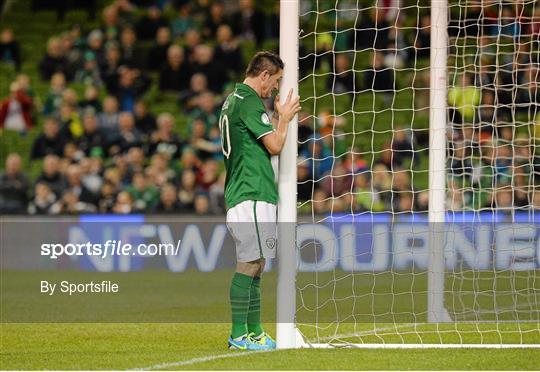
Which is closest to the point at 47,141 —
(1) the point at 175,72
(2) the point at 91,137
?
(2) the point at 91,137

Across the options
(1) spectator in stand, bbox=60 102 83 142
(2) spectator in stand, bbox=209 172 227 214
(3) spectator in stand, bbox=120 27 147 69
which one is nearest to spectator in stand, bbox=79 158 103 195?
(1) spectator in stand, bbox=60 102 83 142

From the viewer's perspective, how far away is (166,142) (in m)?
20.6

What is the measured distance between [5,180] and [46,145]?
4.34ft

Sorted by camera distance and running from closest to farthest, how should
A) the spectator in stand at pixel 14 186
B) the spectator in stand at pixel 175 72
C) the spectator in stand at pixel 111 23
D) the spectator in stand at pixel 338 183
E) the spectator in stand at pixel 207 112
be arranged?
the spectator in stand at pixel 338 183
the spectator in stand at pixel 14 186
the spectator in stand at pixel 207 112
the spectator in stand at pixel 175 72
the spectator in stand at pixel 111 23

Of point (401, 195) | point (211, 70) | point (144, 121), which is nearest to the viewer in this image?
point (401, 195)

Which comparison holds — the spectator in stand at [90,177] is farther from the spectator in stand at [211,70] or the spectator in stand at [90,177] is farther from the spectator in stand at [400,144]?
the spectator in stand at [400,144]

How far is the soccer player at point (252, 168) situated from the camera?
358 inches

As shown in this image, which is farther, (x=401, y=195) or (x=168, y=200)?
(x=168, y=200)

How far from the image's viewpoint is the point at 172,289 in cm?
1492

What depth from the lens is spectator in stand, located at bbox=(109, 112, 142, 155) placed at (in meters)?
20.5

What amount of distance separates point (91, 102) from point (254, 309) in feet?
41.8

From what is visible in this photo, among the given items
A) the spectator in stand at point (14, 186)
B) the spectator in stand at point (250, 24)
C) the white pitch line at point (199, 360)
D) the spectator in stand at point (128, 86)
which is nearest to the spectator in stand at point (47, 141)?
the spectator in stand at point (14, 186)

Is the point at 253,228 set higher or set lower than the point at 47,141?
lower

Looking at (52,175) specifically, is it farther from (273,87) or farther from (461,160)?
(273,87)
